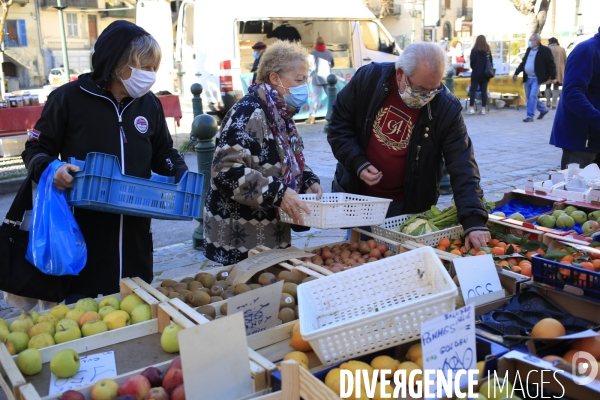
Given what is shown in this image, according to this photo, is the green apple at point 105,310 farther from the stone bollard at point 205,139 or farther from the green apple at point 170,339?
the stone bollard at point 205,139

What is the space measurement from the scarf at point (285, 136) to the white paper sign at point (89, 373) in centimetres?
130

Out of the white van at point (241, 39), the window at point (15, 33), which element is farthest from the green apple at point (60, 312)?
the window at point (15, 33)

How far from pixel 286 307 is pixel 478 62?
13259 millimetres

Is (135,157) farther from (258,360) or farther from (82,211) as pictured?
(258,360)

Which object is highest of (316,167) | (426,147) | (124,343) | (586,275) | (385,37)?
(385,37)

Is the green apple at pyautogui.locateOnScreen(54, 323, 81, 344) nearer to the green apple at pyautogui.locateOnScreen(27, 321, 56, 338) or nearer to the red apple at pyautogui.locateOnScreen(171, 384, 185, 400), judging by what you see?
the green apple at pyautogui.locateOnScreen(27, 321, 56, 338)

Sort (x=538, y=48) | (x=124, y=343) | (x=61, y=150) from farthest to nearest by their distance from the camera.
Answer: (x=538, y=48)
(x=61, y=150)
(x=124, y=343)

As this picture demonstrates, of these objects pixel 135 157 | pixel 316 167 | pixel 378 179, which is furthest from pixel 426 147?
pixel 316 167

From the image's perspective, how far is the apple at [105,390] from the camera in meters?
1.67

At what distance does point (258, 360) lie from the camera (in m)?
1.80

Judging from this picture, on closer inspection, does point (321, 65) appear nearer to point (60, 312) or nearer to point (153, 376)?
point (60, 312)

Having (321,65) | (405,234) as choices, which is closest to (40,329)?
(405,234)

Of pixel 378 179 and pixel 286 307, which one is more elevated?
pixel 378 179

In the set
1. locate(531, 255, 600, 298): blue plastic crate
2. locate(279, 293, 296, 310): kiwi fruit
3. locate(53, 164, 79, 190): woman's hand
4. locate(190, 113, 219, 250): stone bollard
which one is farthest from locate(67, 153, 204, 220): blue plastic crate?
locate(190, 113, 219, 250): stone bollard
